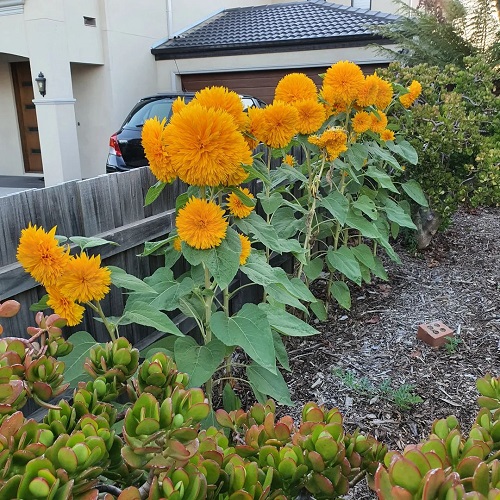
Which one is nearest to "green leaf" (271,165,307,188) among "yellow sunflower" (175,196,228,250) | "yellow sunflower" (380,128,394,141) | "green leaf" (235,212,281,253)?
"green leaf" (235,212,281,253)

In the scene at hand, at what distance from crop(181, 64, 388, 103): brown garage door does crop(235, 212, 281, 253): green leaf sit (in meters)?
9.57

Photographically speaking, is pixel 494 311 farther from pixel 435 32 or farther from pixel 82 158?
pixel 82 158

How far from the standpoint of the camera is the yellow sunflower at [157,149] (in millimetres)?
1621

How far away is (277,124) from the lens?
2.05 m

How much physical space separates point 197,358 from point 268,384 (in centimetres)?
35

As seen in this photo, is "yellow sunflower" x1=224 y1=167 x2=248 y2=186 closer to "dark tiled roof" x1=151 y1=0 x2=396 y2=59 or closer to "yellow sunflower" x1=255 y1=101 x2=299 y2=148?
"yellow sunflower" x1=255 y1=101 x2=299 y2=148

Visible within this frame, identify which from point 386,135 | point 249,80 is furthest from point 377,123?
point 249,80

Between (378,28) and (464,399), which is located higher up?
(378,28)

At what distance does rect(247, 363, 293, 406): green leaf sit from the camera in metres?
2.04

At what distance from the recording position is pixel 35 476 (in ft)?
2.26

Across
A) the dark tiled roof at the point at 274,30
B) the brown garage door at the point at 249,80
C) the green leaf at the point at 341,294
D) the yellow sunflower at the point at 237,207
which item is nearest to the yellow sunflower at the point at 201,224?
the yellow sunflower at the point at 237,207

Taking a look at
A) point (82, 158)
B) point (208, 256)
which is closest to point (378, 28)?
point (82, 158)

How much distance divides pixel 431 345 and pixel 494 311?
2.36ft

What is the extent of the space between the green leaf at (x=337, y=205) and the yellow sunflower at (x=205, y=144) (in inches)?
53.4
